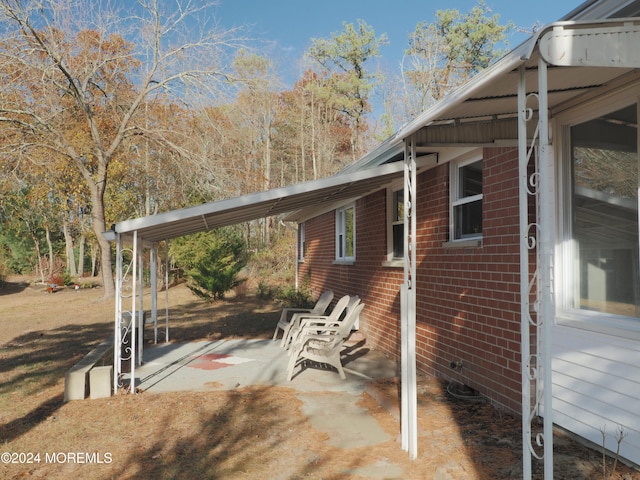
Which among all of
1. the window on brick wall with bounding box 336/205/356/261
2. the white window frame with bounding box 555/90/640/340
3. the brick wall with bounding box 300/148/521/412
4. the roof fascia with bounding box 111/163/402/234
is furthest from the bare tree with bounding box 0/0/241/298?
the white window frame with bounding box 555/90/640/340

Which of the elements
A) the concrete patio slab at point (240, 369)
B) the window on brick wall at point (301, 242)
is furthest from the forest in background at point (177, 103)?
the concrete patio slab at point (240, 369)

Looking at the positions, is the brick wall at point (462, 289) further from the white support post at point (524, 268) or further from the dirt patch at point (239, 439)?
the white support post at point (524, 268)

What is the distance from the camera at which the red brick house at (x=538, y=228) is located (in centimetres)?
250

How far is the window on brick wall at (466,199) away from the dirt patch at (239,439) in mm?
1863

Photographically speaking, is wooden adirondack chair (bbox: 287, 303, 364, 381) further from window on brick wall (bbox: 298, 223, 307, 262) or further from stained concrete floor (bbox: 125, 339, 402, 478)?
window on brick wall (bbox: 298, 223, 307, 262)

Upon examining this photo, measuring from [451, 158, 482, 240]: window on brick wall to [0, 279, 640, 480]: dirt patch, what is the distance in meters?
1.86

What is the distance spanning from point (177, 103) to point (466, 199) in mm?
14540

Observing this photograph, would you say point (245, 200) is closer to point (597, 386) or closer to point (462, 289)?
point (462, 289)

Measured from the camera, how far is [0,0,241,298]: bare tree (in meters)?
15.9

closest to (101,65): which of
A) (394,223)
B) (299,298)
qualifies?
(299,298)

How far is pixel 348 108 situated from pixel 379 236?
19.9 metres

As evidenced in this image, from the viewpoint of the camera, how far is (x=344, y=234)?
1188cm

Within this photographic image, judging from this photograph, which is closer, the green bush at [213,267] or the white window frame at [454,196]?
the white window frame at [454,196]

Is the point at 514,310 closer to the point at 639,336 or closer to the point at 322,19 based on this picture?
the point at 639,336
